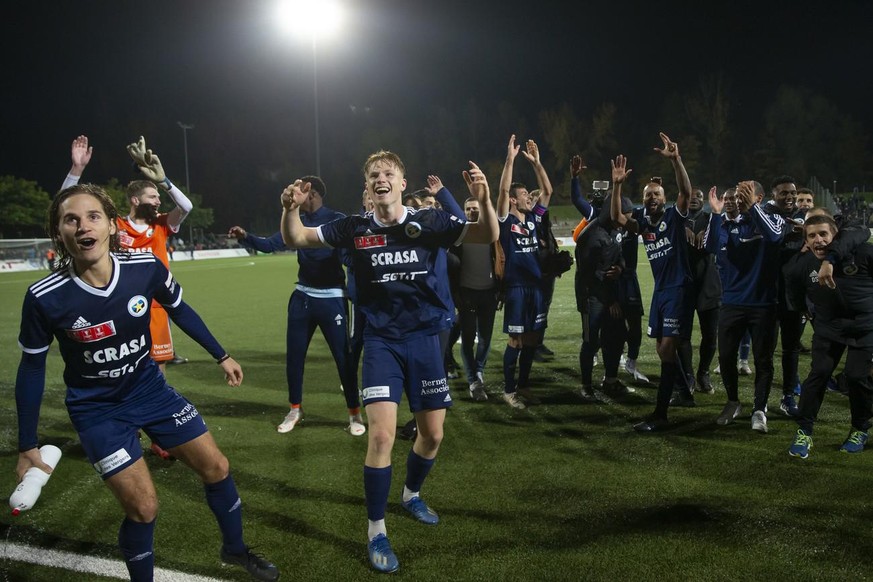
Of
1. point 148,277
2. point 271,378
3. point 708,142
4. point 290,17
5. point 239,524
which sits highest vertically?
point 290,17

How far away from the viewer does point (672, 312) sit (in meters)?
6.04

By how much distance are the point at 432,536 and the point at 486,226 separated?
6.01 feet

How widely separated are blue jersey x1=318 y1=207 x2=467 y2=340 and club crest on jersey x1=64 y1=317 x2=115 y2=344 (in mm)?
1466

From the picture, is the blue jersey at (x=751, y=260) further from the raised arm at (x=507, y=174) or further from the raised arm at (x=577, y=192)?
the raised arm at (x=507, y=174)

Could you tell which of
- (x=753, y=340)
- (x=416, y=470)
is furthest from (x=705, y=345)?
(x=416, y=470)

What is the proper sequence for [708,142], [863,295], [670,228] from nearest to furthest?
[863,295]
[670,228]
[708,142]

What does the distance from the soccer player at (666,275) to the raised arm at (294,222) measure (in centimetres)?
304

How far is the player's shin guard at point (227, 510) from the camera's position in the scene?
3471 millimetres

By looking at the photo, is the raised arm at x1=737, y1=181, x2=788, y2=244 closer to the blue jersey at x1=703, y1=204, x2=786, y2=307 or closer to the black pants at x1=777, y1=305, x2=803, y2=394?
the blue jersey at x1=703, y1=204, x2=786, y2=307

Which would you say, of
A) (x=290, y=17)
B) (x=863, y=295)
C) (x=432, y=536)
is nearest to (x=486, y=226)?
(x=432, y=536)

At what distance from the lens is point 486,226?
3941 millimetres

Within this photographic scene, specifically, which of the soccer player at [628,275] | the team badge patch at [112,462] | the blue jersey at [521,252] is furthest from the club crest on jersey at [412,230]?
the soccer player at [628,275]

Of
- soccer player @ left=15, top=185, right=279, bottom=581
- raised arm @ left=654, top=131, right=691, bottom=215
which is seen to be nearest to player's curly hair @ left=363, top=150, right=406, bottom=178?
soccer player @ left=15, top=185, right=279, bottom=581

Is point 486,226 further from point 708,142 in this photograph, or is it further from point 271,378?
point 708,142
